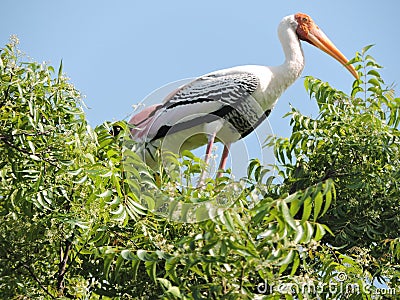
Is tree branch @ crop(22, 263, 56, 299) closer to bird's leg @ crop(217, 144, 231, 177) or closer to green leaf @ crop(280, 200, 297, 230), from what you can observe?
bird's leg @ crop(217, 144, 231, 177)

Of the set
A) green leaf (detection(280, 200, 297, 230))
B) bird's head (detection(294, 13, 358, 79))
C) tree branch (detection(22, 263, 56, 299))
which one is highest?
bird's head (detection(294, 13, 358, 79))

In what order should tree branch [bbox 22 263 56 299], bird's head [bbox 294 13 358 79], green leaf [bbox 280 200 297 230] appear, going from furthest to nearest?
bird's head [bbox 294 13 358 79] → tree branch [bbox 22 263 56 299] → green leaf [bbox 280 200 297 230]

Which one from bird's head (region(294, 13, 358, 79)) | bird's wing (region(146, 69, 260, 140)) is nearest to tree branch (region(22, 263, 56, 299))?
bird's wing (region(146, 69, 260, 140))

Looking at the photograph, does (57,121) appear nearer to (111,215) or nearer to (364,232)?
(111,215)

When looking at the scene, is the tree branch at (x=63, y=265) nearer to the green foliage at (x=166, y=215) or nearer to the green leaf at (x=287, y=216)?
the green foliage at (x=166, y=215)

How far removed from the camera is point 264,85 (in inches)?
221

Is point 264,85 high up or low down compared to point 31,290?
up

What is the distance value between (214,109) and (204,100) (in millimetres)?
100

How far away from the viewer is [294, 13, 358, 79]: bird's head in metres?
6.24

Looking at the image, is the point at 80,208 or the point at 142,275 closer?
the point at 80,208

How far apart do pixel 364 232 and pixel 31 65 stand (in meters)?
2.30

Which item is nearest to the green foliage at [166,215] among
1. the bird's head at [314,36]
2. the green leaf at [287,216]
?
the green leaf at [287,216]

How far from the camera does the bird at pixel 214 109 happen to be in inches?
205

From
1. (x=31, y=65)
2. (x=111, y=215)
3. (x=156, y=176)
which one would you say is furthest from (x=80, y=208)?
(x=31, y=65)
